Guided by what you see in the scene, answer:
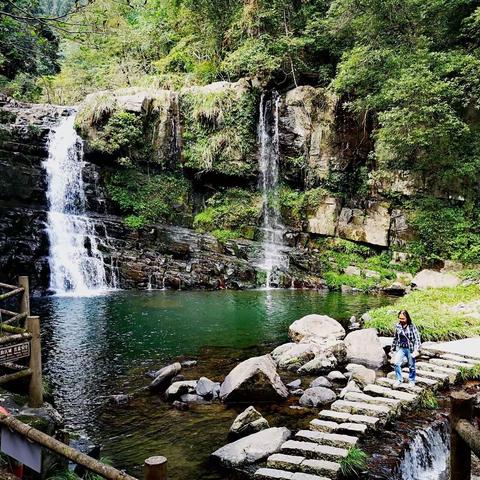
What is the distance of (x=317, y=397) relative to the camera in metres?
8.19

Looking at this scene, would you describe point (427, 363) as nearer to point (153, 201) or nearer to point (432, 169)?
point (432, 169)

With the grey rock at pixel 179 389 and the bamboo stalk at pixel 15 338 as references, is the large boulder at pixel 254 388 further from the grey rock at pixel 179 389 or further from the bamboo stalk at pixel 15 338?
the bamboo stalk at pixel 15 338

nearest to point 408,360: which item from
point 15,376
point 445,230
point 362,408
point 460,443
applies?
point 362,408

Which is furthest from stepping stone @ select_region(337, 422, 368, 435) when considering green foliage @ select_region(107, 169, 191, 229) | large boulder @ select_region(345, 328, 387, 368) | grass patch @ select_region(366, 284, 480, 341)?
green foliage @ select_region(107, 169, 191, 229)

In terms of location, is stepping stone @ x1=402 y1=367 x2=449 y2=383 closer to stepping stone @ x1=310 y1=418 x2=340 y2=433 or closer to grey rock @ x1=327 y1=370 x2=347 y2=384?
grey rock @ x1=327 y1=370 x2=347 y2=384

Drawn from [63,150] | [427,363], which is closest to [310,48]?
[63,150]

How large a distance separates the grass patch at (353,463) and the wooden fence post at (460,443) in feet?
8.72

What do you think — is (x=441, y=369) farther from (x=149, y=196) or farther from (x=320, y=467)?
(x=149, y=196)

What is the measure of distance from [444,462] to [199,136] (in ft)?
72.7

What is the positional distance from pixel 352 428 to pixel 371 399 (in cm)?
117

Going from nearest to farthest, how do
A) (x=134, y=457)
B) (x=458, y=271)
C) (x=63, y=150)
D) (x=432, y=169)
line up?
(x=134, y=457), (x=458, y=271), (x=432, y=169), (x=63, y=150)

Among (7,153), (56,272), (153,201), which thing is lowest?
(56,272)

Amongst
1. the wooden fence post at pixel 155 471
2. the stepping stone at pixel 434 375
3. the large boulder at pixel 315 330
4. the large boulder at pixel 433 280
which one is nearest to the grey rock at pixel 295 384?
the stepping stone at pixel 434 375

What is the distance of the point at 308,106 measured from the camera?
25266 mm
